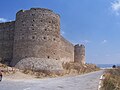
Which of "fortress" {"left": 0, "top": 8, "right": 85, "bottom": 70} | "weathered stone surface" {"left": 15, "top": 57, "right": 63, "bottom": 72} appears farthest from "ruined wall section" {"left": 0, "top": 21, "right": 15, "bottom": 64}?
"weathered stone surface" {"left": 15, "top": 57, "right": 63, "bottom": 72}

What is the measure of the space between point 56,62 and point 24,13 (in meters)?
7.57

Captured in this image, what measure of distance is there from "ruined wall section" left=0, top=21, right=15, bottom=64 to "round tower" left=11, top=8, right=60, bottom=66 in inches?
80.5

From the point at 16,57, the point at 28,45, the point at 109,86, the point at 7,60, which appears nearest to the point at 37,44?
the point at 28,45

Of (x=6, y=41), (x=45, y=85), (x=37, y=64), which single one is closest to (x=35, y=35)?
(x=37, y=64)

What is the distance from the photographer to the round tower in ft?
90.5

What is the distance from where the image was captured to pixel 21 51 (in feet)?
91.1

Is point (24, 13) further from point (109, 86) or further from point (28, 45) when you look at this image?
point (109, 86)

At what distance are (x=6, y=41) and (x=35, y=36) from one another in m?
5.72

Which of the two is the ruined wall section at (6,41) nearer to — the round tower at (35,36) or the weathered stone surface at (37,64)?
the round tower at (35,36)

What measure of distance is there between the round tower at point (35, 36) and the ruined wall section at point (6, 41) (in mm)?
2044

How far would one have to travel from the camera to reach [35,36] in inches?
1094

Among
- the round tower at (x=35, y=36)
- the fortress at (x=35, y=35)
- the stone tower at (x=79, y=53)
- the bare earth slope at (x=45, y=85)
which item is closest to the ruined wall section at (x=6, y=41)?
the fortress at (x=35, y=35)

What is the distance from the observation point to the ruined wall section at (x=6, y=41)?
1208 inches

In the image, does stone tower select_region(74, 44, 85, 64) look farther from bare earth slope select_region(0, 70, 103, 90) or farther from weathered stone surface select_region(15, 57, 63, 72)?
bare earth slope select_region(0, 70, 103, 90)
